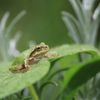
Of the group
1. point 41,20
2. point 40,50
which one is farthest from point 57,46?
point 41,20

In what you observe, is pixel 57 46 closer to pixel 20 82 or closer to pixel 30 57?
pixel 30 57

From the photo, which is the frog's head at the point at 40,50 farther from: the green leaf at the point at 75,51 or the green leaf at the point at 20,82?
the green leaf at the point at 20,82

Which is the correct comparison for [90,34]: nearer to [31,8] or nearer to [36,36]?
[36,36]

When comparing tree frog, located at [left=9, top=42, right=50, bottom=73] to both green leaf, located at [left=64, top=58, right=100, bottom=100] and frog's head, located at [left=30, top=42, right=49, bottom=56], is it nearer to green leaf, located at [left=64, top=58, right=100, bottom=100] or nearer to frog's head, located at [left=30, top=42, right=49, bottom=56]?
frog's head, located at [left=30, top=42, right=49, bottom=56]

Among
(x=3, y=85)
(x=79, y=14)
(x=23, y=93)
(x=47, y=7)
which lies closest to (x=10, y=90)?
(x=3, y=85)

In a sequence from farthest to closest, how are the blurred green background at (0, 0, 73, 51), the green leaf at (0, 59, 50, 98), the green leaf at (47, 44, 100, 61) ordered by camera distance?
1. the blurred green background at (0, 0, 73, 51)
2. the green leaf at (47, 44, 100, 61)
3. the green leaf at (0, 59, 50, 98)

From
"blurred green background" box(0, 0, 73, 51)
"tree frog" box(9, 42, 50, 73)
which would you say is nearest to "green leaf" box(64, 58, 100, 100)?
"tree frog" box(9, 42, 50, 73)
